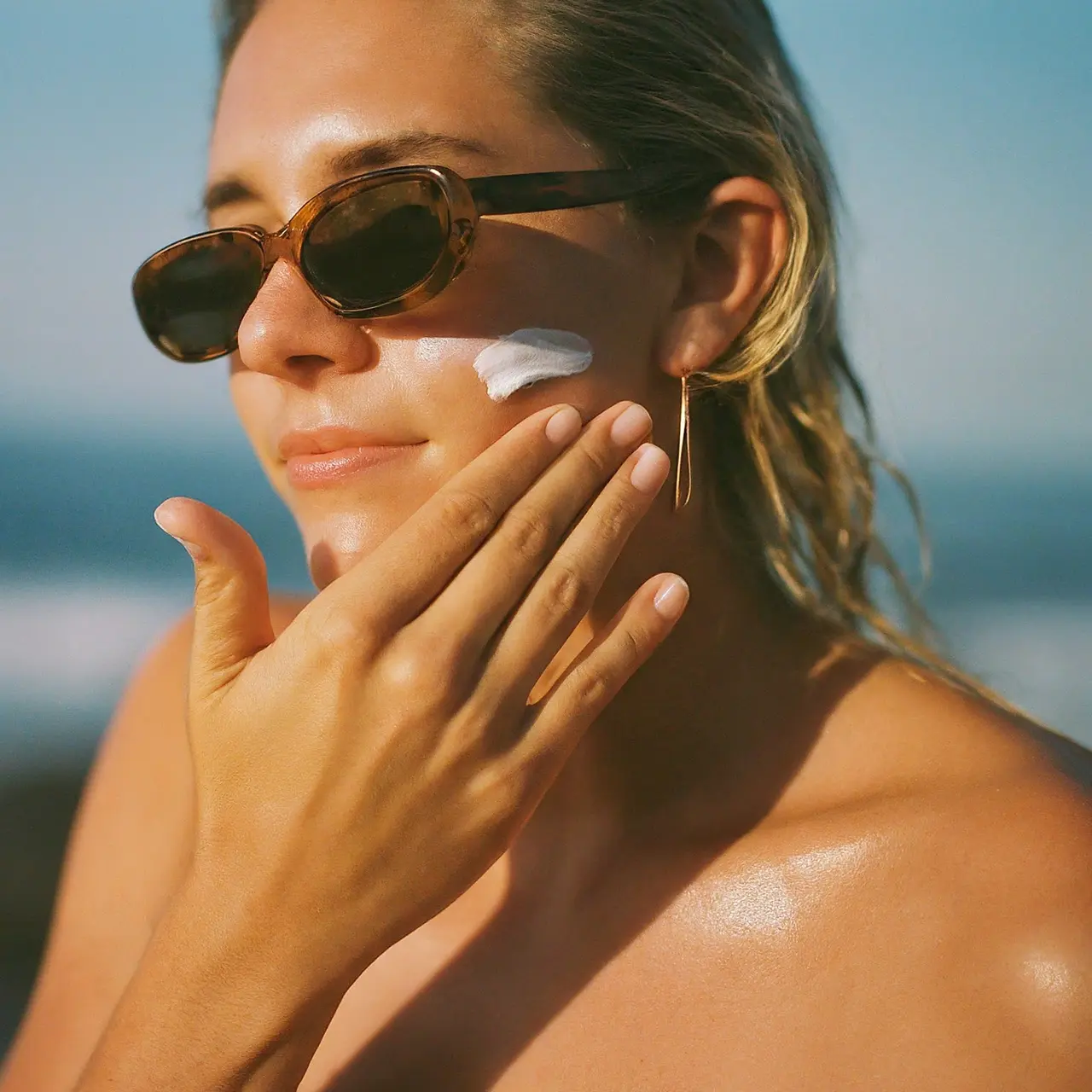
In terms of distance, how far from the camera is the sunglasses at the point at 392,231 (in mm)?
1720

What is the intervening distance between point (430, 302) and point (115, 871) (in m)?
1.58

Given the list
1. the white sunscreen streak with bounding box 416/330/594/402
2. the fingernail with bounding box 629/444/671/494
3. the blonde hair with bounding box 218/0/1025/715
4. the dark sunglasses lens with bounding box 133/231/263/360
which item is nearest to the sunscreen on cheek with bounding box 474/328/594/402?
the white sunscreen streak with bounding box 416/330/594/402

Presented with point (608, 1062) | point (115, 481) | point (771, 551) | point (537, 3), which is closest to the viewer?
point (608, 1062)

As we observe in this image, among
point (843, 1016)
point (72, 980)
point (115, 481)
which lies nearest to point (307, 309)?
point (843, 1016)

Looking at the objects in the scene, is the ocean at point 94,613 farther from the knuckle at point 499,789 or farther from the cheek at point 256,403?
the knuckle at point 499,789

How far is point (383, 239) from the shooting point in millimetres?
1737

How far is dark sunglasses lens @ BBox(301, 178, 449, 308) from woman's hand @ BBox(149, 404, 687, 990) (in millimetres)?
305

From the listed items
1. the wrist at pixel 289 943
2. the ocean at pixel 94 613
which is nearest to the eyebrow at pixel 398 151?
the wrist at pixel 289 943

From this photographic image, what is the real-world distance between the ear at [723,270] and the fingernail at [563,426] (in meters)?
0.32

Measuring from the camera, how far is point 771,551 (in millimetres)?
2303

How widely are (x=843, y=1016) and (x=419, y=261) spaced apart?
51.5 inches

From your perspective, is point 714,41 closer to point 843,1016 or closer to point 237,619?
point 237,619

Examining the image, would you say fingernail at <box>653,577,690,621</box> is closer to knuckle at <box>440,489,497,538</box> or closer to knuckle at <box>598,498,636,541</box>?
knuckle at <box>598,498,636,541</box>

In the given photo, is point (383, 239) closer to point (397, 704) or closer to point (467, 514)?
point (467, 514)
